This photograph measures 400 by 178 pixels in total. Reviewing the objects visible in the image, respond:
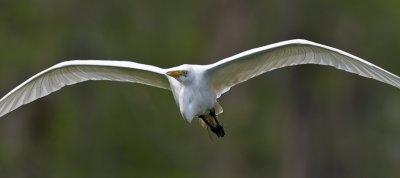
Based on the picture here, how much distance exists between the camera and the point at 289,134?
18516 millimetres

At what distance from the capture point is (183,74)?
30.4 ft

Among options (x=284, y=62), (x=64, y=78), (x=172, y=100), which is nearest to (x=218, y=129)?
(x=284, y=62)

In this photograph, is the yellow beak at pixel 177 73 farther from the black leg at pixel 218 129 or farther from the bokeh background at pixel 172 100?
the bokeh background at pixel 172 100

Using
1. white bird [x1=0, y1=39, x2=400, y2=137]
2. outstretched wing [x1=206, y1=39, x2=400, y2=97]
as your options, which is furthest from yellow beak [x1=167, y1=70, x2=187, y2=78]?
outstretched wing [x1=206, y1=39, x2=400, y2=97]

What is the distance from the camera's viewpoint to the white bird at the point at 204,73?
925cm

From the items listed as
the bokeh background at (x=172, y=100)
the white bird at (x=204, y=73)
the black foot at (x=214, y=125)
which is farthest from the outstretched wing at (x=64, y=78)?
the bokeh background at (x=172, y=100)

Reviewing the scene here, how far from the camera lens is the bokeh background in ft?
58.9

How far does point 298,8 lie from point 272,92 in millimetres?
1916

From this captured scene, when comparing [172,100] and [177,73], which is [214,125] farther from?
[172,100]

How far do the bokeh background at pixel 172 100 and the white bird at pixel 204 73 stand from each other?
7087 mm

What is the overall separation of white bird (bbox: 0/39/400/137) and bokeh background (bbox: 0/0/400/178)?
7.09 meters

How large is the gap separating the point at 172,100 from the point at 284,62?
935 cm

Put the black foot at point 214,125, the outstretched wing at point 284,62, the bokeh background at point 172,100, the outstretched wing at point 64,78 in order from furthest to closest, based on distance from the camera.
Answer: the bokeh background at point 172,100, the outstretched wing at point 64,78, the black foot at point 214,125, the outstretched wing at point 284,62

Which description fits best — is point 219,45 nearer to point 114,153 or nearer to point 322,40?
point 322,40
